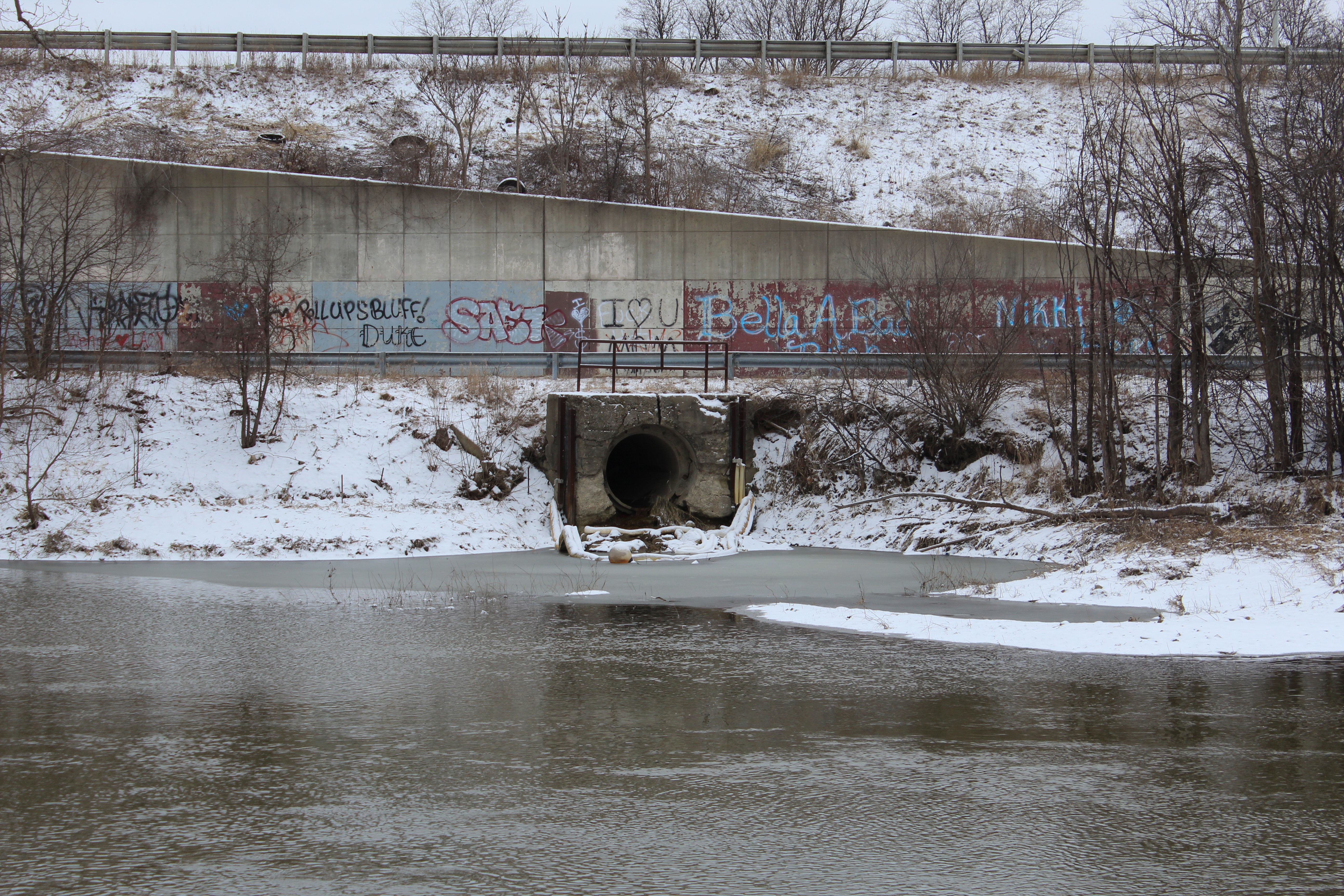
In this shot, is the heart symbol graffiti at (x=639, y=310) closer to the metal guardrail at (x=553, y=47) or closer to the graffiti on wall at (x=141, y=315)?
the graffiti on wall at (x=141, y=315)

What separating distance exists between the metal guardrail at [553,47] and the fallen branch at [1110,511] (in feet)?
82.2

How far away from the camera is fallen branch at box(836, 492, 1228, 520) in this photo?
15.4 m

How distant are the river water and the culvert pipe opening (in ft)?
41.6

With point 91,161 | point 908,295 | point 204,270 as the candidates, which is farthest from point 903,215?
point 91,161

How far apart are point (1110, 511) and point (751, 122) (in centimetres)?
2676

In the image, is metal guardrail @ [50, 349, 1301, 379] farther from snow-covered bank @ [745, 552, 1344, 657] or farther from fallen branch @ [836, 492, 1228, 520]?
snow-covered bank @ [745, 552, 1344, 657]

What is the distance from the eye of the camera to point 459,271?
25719 mm

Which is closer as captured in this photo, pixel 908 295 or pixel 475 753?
pixel 475 753

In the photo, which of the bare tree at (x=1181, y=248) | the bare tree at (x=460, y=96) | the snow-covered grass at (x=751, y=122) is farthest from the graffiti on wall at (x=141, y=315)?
the bare tree at (x=1181, y=248)

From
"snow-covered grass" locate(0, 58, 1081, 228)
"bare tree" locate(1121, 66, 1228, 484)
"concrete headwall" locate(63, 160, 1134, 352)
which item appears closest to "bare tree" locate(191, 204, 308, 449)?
"concrete headwall" locate(63, 160, 1134, 352)

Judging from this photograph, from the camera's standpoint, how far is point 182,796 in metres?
5.14

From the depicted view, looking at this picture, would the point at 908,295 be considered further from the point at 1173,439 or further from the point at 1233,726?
the point at 1233,726

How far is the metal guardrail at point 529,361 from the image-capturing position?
69.1 ft

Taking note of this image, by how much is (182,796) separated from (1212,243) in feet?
57.8
